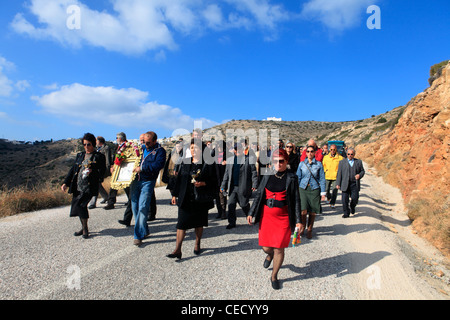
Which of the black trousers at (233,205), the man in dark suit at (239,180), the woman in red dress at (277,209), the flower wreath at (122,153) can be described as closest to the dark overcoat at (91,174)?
the flower wreath at (122,153)

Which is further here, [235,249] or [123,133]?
[123,133]

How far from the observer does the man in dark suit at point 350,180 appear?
25.4ft

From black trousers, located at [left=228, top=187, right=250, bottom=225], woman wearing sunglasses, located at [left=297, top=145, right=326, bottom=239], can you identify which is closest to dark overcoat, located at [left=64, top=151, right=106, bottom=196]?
black trousers, located at [left=228, top=187, right=250, bottom=225]

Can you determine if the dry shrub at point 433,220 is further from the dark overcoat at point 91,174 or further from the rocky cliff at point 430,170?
the dark overcoat at point 91,174

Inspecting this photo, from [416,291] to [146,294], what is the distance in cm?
369

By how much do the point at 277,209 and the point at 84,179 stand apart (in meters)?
3.97

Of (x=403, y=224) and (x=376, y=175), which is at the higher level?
(x=376, y=175)

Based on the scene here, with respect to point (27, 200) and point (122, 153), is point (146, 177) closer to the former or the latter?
point (122, 153)

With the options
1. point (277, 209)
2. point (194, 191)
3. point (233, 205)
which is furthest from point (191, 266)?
point (233, 205)

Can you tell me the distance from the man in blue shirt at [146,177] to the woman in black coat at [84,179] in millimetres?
970

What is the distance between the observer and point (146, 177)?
16.6 ft

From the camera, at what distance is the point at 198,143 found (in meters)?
4.61
